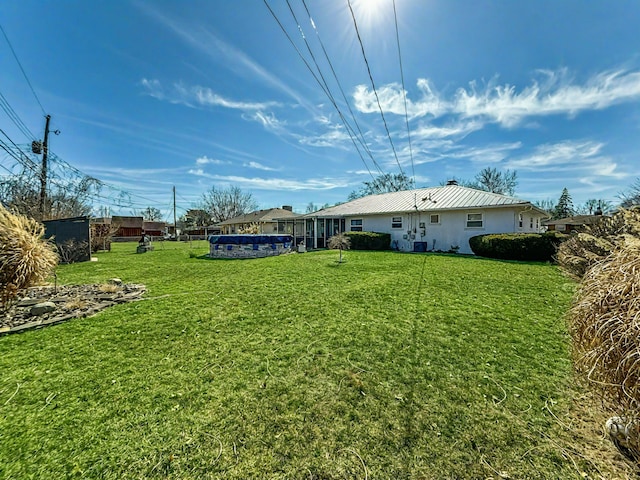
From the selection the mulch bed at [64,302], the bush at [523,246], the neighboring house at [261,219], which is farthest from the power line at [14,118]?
the bush at [523,246]

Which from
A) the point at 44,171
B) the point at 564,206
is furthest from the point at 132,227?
the point at 564,206

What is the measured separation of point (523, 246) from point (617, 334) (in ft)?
39.7

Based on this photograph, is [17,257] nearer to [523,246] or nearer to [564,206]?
[523,246]

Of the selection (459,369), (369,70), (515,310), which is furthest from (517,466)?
(369,70)

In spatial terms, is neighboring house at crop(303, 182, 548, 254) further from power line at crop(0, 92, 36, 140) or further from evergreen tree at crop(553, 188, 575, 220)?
evergreen tree at crop(553, 188, 575, 220)

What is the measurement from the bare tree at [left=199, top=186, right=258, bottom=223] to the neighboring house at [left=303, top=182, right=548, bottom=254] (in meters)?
34.1

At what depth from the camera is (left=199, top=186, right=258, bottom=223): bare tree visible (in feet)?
164

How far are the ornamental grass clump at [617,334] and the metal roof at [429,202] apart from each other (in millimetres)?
13773

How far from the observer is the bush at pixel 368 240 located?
16.9 metres

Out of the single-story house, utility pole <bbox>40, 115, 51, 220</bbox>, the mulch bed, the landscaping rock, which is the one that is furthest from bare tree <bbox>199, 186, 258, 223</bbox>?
the landscaping rock

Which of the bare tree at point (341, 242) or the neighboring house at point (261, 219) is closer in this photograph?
the bare tree at point (341, 242)

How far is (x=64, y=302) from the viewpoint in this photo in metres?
5.62

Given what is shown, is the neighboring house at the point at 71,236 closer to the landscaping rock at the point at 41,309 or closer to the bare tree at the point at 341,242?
the landscaping rock at the point at 41,309

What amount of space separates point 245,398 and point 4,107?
15324 mm
